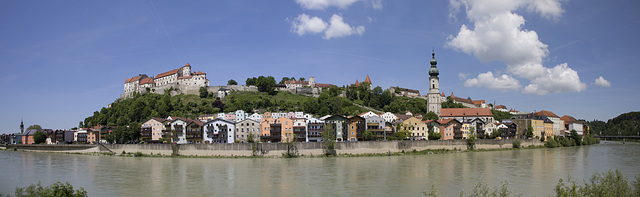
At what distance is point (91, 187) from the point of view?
Answer: 25.5 m

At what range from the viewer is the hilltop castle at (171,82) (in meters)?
95.0

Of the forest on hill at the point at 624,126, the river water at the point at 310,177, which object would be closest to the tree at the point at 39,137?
the river water at the point at 310,177

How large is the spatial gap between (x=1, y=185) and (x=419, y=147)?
3618 centimetres

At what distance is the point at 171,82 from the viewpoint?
99.9 metres

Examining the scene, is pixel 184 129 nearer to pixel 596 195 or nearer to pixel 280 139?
pixel 280 139

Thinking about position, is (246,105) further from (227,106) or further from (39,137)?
(39,137)

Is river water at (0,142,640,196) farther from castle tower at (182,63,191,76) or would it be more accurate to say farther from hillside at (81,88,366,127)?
castle tower at (182,63,191,76)

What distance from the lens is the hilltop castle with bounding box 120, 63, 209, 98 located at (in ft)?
312

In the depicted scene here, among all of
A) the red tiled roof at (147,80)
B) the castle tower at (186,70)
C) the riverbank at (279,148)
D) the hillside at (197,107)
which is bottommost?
the riverbank at (279,148)

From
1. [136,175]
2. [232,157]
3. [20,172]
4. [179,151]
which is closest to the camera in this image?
[136,175]

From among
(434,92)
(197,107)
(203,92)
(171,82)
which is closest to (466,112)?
(434,92)

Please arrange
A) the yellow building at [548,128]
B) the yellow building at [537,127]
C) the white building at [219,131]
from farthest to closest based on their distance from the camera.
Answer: the yellow building at [548,128]
the yellow building at [537,127]
the white building at [219,131]

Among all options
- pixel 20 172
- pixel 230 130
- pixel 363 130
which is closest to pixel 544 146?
pixel 363 130

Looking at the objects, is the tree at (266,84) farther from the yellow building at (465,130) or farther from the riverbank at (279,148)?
the riverbank at (279,148)
